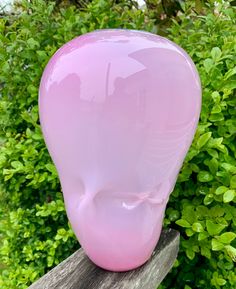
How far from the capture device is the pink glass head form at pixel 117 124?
0.77m

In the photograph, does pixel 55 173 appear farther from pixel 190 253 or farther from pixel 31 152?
pixel 190 253

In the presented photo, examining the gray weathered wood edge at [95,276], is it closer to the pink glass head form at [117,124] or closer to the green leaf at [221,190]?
the pink glass head form at [117,124]

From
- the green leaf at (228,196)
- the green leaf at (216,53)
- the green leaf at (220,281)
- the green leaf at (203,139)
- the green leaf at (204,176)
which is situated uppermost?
the green leaf at (216,53)

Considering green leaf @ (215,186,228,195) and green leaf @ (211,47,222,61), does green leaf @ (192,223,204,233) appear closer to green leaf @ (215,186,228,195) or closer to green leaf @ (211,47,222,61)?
green leaf @ (215,186,228,195)

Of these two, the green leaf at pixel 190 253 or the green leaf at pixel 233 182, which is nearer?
the green leaf at pixel 233 182

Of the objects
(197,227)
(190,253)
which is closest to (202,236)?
(197,227)

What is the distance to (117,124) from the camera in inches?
31.0

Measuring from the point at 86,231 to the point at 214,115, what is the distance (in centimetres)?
57

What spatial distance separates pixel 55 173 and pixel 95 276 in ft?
1.59

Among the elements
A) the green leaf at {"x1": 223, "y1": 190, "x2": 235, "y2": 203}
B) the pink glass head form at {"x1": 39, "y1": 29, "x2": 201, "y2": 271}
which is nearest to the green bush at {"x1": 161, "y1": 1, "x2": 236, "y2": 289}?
the green leaf at {"x1": 223, "y1": 190, "x2": 235, "y2": 203}

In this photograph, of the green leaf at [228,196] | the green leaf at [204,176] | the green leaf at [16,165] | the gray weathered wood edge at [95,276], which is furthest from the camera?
the green leaf at [16,165]

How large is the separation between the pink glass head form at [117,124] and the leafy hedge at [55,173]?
1.06 feet

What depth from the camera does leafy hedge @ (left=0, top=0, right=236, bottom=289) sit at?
1208 millimetres

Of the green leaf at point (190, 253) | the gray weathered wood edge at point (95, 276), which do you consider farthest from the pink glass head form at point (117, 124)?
the green leaf at point (190, 253)
